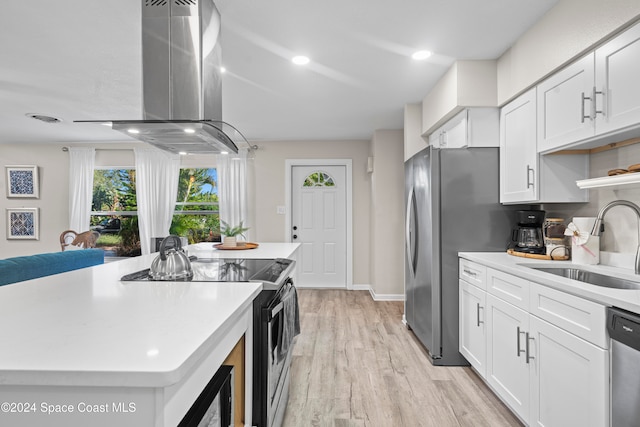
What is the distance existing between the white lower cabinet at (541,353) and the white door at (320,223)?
3235 mm

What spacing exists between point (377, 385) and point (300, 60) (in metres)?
2.55

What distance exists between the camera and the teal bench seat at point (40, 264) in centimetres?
219

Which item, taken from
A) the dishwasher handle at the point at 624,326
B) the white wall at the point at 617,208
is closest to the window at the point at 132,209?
the white wall at the point at 617,208

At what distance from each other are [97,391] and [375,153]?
4582mm

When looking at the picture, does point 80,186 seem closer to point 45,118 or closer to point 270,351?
point 45,118

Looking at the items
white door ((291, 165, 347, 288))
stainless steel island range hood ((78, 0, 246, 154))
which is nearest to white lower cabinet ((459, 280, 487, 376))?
stainless steel island range hood ((78, 0, 246, 154))

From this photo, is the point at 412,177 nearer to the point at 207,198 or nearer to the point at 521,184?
the point at 521,184

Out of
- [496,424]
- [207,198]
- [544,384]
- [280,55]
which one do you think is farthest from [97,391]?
[207,198]

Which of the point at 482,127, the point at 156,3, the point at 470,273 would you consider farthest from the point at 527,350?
the point at 156,3

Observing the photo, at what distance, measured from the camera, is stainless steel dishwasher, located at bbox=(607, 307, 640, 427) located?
1.18 metres

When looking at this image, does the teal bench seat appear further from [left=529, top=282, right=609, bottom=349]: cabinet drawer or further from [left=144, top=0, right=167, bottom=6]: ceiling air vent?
[left=529, top=282, right=609, bottom=349]: cabinet drawer

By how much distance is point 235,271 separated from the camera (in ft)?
5.77

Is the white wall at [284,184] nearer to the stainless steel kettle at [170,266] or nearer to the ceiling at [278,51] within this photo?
the ceiling at [278,51]

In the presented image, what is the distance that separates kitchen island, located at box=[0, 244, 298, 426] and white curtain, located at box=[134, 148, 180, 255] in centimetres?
469
